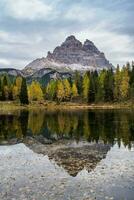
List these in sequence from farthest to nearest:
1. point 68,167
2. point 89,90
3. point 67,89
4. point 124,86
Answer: point 67,89, point 89,90, point 124,86, point 68,167

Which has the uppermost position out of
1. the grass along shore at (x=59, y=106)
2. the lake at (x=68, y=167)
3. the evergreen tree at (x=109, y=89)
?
the evergreen tree at (x=109, y=89)

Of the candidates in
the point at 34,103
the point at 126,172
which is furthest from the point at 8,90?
the point at 126,172

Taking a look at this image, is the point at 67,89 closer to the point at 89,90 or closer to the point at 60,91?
the point at 60,91

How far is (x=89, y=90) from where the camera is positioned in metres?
168

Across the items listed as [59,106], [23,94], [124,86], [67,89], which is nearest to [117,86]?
[124,86]

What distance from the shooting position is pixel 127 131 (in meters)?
63.6

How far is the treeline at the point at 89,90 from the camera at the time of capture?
162m

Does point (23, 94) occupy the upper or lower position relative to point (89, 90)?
lower

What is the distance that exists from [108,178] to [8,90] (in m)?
148

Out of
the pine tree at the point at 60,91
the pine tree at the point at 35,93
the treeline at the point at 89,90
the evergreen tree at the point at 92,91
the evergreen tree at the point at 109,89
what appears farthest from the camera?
the pine tree at the point at 35,93

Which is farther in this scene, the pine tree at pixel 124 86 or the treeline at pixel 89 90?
the treeline at pixel 89 90

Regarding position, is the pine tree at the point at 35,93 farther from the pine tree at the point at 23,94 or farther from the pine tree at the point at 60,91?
the pine tree at the point at 23,94

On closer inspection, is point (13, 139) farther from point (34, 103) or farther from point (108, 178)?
point (34, 103)

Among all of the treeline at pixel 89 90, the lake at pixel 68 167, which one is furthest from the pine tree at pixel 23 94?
the lake at pixel 68 167
